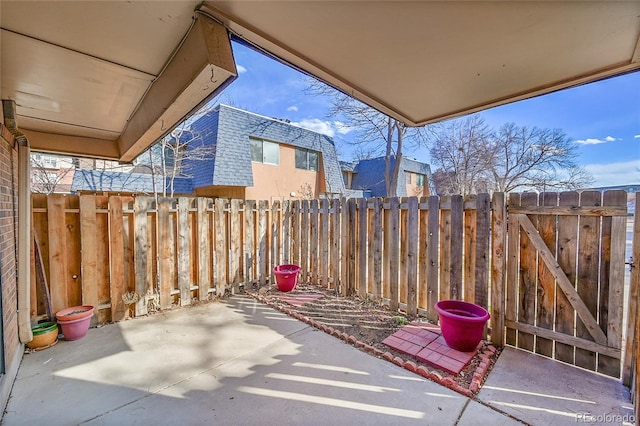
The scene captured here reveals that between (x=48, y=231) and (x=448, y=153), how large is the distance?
1698 centimetres

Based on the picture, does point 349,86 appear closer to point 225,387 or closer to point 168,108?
point 168,108

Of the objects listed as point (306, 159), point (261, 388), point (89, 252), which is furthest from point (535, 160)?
point (89, 252)

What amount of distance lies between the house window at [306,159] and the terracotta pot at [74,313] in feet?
33.8

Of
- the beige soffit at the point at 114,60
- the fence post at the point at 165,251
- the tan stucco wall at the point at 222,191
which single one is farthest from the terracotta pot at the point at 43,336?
the tan stucco wall at the point at 222,191

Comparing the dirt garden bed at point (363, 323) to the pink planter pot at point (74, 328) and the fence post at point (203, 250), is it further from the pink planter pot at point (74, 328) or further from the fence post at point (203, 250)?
the pink planter pot at point (74, 328)

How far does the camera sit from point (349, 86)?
7.63ft

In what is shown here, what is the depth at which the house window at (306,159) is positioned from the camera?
12805mm

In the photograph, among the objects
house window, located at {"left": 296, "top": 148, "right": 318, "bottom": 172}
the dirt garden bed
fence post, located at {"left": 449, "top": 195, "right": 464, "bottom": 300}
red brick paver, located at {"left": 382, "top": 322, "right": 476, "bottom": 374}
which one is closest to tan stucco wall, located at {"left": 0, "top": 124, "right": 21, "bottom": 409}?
the dirt garden bed

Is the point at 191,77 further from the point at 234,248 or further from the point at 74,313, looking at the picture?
the point at 234,248

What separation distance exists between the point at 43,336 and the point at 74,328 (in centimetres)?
24

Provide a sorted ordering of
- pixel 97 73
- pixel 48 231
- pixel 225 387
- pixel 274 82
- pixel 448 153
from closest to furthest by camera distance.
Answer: pixel 225 387 < pixel 97 73 < pixel 48 231 < pixel 274 82 < pixel 448 153

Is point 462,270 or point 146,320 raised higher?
point 462,270

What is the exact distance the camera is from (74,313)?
305 centimetres

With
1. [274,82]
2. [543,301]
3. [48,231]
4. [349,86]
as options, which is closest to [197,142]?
[274,82]
